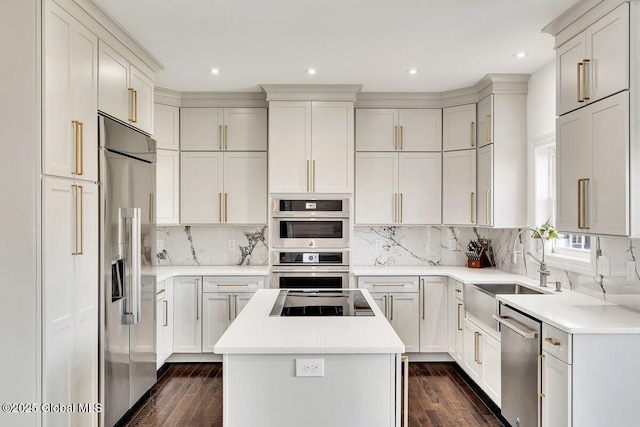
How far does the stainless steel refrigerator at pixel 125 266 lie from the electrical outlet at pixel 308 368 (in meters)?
1.42

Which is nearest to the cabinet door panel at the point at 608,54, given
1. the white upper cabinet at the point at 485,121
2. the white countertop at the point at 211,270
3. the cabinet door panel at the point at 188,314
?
the white upper cabinet at the point at 485,121

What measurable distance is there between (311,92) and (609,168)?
8.72 feet

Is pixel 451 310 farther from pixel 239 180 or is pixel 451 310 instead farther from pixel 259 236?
pixel 239 180

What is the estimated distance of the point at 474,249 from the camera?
4598mm

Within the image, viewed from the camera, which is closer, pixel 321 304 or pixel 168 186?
pixel 321 304

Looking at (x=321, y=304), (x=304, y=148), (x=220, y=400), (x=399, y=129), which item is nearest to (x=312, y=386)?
(x=321, y=304)

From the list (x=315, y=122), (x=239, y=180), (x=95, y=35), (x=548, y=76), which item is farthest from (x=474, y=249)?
(x=95, y=35)

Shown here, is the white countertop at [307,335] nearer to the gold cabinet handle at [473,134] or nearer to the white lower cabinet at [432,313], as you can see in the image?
the white lower cabinet at [432,313]

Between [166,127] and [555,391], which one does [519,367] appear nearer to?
[555,391]

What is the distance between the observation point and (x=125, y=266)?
2.85 m

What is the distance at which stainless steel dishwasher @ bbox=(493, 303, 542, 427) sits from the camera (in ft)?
7.96

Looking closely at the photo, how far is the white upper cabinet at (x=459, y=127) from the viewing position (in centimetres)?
425

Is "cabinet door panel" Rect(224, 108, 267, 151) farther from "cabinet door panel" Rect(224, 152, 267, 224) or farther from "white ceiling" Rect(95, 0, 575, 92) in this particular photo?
"white ceiling" Rect(95, 0, 575, 92)

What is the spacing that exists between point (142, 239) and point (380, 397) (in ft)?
6.72
